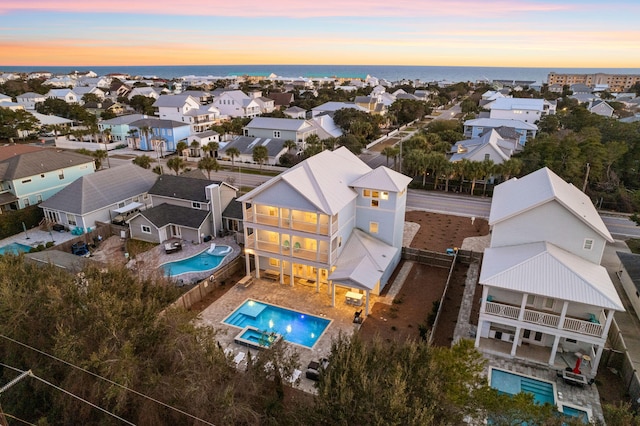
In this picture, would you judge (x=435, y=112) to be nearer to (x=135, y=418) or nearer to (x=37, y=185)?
(x=37, y=185)

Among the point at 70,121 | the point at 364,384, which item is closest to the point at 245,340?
the point at 364,384

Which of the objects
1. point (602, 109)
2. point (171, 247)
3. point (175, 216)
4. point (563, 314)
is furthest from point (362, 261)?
point (602, 109)

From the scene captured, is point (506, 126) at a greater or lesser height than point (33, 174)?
greater

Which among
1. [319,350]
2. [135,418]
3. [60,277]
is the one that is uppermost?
[60,277]

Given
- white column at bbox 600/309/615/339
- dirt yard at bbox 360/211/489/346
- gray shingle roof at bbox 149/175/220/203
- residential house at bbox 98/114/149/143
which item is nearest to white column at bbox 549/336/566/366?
white column at bbox 600/309/615/339

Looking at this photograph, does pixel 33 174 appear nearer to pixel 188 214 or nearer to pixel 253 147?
pixel 188 214
